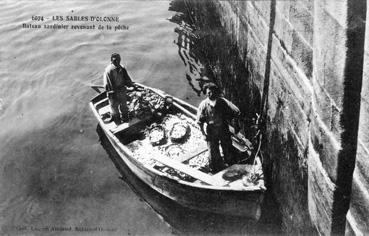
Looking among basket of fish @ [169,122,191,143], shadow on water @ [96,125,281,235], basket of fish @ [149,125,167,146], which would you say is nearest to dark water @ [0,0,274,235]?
shadow on water @ [96,125,281,235]

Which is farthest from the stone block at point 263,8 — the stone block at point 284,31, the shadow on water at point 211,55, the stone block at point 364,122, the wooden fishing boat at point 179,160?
the stone block at point 364,122

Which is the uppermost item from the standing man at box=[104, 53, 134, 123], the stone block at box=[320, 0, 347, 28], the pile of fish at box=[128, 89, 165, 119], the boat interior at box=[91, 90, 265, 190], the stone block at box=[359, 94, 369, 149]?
the stone block at box=[320, 0, 347, 28]

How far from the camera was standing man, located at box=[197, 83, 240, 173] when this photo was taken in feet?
25.1

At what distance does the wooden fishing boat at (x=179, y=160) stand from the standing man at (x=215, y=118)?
15.4 inches

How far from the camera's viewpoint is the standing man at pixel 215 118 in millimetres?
7660

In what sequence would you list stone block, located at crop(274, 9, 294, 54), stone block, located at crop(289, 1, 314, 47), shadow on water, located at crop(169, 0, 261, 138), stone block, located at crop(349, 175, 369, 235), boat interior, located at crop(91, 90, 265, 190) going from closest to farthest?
stone block, located at crop(349, 175, 369, 235) → stone block, located at crop(289, 1, 314, 47) → stone block, located at crop(274, 9, 294, 54) → boat interior, located at crop(91, 90, 265, 190) → shadow on water, located at crop(169, 0, 261, 138)

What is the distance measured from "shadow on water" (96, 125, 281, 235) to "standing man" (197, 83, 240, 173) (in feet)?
4.21

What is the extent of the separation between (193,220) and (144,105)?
3.38m

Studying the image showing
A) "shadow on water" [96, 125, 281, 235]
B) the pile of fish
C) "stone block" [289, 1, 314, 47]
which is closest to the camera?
"stone block" [289, 1, 314, 47]

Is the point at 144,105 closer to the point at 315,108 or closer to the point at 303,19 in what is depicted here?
the point at 303,19

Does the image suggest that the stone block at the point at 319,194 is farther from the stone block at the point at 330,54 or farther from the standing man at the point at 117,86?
the standing man at the point at 117,86

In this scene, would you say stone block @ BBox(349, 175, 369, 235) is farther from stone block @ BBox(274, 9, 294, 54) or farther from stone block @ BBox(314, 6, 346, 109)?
stone block @ BBox(274, 9, 294, 54)

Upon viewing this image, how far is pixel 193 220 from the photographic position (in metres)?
8.91

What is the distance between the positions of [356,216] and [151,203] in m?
5.81
